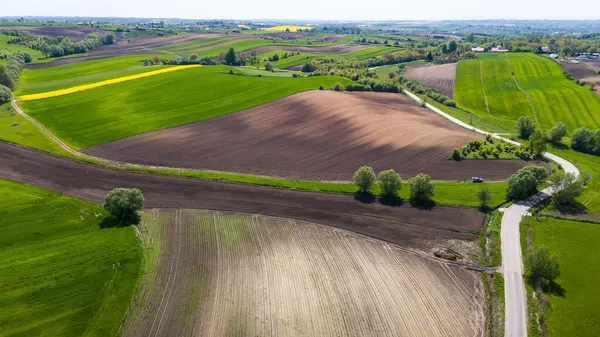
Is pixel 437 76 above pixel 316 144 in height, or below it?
above

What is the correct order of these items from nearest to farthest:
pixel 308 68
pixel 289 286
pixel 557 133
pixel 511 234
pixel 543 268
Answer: pixel 543 268
pixel 289 286
pixel 511 234
pixel 557 133
pixel 308 68

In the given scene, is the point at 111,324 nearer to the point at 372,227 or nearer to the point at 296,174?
the point at 372,227

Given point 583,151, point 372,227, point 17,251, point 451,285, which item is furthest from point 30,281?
point 583,151

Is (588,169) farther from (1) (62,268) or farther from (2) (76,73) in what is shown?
(2) (76,73)

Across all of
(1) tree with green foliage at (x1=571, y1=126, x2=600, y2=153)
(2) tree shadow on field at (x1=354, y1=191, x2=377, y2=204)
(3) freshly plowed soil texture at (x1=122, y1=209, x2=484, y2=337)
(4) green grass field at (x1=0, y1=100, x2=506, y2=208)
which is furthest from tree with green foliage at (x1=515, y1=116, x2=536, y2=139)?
(3) freshly plowed soil texture at (x1=122, y1=209, x2=484, y2=337)

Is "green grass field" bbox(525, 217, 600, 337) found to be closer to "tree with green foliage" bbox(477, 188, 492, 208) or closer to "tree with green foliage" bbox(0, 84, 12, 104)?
"tree with green foliage" bbox(477, 188, 492, 208)

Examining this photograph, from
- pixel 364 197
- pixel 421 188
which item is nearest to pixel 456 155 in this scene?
pixel 421 188
